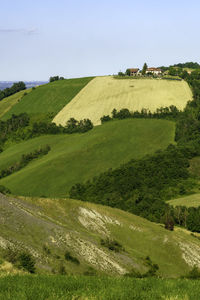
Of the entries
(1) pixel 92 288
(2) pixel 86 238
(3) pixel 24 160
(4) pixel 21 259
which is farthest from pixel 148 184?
(1) pixel 92 288

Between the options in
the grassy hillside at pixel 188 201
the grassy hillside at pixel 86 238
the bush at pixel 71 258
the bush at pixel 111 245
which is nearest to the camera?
the bush at pixel 71 258

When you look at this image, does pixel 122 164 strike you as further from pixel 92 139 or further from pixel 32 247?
pixel 32 247

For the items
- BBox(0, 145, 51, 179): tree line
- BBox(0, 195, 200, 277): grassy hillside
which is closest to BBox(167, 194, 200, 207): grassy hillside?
BBox(0, 195, 200, 277): grassy hillside

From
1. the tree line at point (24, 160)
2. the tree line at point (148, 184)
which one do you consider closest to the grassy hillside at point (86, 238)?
the tree line at point (148, 184)

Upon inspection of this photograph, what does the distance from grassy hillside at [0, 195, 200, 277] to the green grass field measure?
2398 cm

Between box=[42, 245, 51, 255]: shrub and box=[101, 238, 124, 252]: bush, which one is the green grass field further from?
box=[101, 238, 124, 252]: bush

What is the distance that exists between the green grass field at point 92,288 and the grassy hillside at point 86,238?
2398cm

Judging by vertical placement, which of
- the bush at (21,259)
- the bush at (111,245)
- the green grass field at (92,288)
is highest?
the green grass field at (92,288)

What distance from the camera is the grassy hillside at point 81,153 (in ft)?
493

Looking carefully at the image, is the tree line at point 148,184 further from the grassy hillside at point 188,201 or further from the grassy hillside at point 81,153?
the grassy hillside at point 81,153

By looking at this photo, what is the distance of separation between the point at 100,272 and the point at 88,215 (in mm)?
21679

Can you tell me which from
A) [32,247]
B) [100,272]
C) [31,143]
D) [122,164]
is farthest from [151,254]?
[31,143]

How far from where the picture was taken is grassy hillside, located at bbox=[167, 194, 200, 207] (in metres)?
119

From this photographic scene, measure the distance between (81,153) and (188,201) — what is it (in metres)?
60.1
